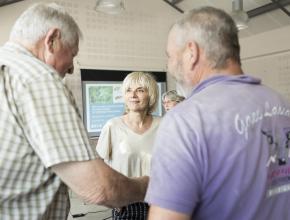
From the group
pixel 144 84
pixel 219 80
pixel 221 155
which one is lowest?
pixel 221 155

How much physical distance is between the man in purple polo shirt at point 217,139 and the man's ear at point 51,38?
1.25ft

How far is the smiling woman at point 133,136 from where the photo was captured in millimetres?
2418

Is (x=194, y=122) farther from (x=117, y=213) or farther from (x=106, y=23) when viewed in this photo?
(x=106, y=23)

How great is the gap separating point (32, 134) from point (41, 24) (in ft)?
1.24

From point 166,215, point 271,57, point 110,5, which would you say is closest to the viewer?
point 166,215

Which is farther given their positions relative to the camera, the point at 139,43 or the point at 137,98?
the point at 139,43

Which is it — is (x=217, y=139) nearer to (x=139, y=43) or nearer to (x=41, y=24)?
(x=41, y=24)

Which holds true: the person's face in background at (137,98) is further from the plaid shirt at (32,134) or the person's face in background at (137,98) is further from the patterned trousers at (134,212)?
the plaid shirt at (32,134)

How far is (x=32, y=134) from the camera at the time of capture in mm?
993

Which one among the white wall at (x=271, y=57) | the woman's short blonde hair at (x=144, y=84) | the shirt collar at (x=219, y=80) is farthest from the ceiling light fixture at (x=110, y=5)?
the shirt collar at (x=219, y=80)

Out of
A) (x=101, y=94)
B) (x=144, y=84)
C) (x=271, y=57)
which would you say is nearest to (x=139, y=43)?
(x=101, y=94)

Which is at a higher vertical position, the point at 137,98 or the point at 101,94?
the point at 101,94

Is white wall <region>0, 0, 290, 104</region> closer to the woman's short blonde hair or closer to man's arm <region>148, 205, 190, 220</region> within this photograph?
the woman's short blonde hair

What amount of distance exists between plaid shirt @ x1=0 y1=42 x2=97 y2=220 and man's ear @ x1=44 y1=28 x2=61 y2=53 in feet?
0.36
